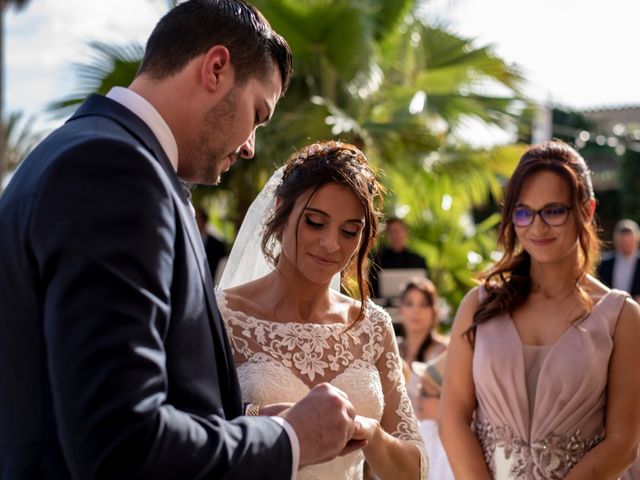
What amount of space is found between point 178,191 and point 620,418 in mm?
2056

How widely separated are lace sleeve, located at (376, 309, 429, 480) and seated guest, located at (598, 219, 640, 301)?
8084 mm

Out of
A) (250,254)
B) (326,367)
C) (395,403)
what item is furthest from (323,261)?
(250,254)

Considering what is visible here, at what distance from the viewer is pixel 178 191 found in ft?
5.54

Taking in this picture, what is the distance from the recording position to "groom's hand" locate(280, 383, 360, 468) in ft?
5.54

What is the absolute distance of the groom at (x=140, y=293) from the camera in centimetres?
141

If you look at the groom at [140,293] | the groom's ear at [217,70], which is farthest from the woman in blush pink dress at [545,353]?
the groom's ear at [217,70]

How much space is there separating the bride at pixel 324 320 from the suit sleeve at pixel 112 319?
1218mm

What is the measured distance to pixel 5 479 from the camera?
5.19 feet

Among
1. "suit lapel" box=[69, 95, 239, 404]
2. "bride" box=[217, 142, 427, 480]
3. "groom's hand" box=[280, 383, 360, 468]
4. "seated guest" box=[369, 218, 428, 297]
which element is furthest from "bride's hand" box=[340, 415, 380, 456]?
"seated guest" box=[369, 218, 428, 297]

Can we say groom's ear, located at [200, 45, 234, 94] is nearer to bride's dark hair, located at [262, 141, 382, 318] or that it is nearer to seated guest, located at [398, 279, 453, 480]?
bride's dark hair, located at [262, 141, 382, 318]

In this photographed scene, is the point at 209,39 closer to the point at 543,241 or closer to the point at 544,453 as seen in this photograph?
the point at 543,241

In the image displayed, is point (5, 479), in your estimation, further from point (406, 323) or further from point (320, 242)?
point (406, 323)

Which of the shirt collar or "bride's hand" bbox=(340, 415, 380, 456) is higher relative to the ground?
the shirt collar

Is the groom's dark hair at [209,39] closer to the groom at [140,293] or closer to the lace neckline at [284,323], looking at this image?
the groom at [140,293]
